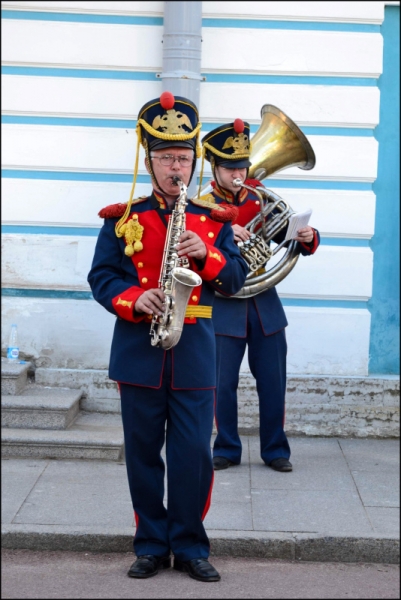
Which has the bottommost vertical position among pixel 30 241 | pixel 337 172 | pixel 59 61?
pixel 30 241

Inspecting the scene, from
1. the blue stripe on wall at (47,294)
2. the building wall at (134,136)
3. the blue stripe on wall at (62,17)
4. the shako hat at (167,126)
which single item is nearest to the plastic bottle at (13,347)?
the building wall at (134,136)

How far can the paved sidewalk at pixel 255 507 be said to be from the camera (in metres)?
4.93

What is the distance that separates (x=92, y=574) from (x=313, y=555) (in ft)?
3.56

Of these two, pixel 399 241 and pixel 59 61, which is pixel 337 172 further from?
pixel 59 61

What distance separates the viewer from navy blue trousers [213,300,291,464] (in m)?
6.12

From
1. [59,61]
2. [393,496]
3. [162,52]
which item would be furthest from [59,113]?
[393,496]

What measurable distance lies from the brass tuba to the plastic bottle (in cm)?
207

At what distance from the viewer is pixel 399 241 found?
741 cm

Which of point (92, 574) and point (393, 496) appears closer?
point (92, 574)

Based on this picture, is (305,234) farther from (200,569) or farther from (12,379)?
(12,379)

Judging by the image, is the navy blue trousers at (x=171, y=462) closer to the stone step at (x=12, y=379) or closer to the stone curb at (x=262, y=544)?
the stone curb at (x=262, y=544)

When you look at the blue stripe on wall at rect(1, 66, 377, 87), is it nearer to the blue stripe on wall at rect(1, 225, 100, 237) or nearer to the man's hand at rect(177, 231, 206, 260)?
the blue stripe on wall at rect(1, 225, 100, 237)

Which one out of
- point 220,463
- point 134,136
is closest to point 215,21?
point 134,136

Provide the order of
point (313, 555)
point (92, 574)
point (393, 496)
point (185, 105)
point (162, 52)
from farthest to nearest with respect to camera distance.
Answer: point (162, 52)
point (393, 496)
point (313, 555)
point (92, 574)
point (185, 105)
